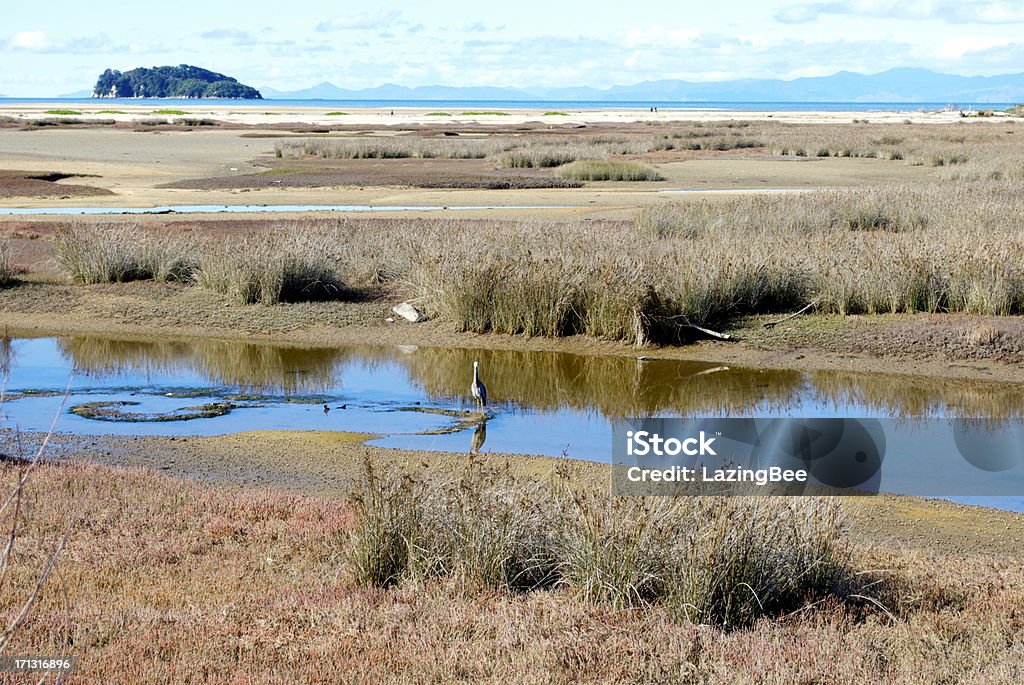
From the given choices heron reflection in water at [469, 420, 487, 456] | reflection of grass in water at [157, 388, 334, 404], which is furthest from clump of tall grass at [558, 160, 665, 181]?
heron reflection in water at [469, 420, 487, 456]

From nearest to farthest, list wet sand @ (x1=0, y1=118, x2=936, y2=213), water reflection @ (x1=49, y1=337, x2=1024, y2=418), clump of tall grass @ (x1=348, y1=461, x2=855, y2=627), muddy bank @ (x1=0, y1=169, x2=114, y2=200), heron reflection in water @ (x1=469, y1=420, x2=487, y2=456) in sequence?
1. clump of tall grass @ (x1=348, y1=461, x2=855, y2=627)
2. heron reflection in water @ (x1=469, y1=420, x2=487, y2=456)
3. water reflection @ (x1=49, y1=337, x2=1024, y2=418)
4. wet sand @ (x1=0, y1=118, x2=936, y2=213)
5. muddy bank @ (x1=0, y1=169, x2=114, y2=200)

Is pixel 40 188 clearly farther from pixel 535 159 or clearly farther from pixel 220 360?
pixel 220 360

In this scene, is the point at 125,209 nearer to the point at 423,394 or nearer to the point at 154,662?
the point at 423,394

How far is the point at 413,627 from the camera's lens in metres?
6.10

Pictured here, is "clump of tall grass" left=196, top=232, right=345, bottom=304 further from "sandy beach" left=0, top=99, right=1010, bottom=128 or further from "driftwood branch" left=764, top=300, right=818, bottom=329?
"sandy beach" left=0, top=99, right=1010, bottom=128

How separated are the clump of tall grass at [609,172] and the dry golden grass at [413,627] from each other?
119 feet

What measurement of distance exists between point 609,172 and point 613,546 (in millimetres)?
37804

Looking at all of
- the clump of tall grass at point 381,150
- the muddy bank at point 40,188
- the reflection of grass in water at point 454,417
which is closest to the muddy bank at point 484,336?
the reflection of grass in water at point 454,417

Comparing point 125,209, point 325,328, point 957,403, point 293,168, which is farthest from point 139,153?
point 957,403

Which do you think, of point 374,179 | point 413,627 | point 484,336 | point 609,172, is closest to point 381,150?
point 374,179

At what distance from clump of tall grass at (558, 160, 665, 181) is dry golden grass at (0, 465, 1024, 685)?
1428 inches

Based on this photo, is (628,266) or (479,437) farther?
(628,266)

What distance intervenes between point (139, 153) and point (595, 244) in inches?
1750

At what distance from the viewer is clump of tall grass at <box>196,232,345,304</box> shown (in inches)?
775
